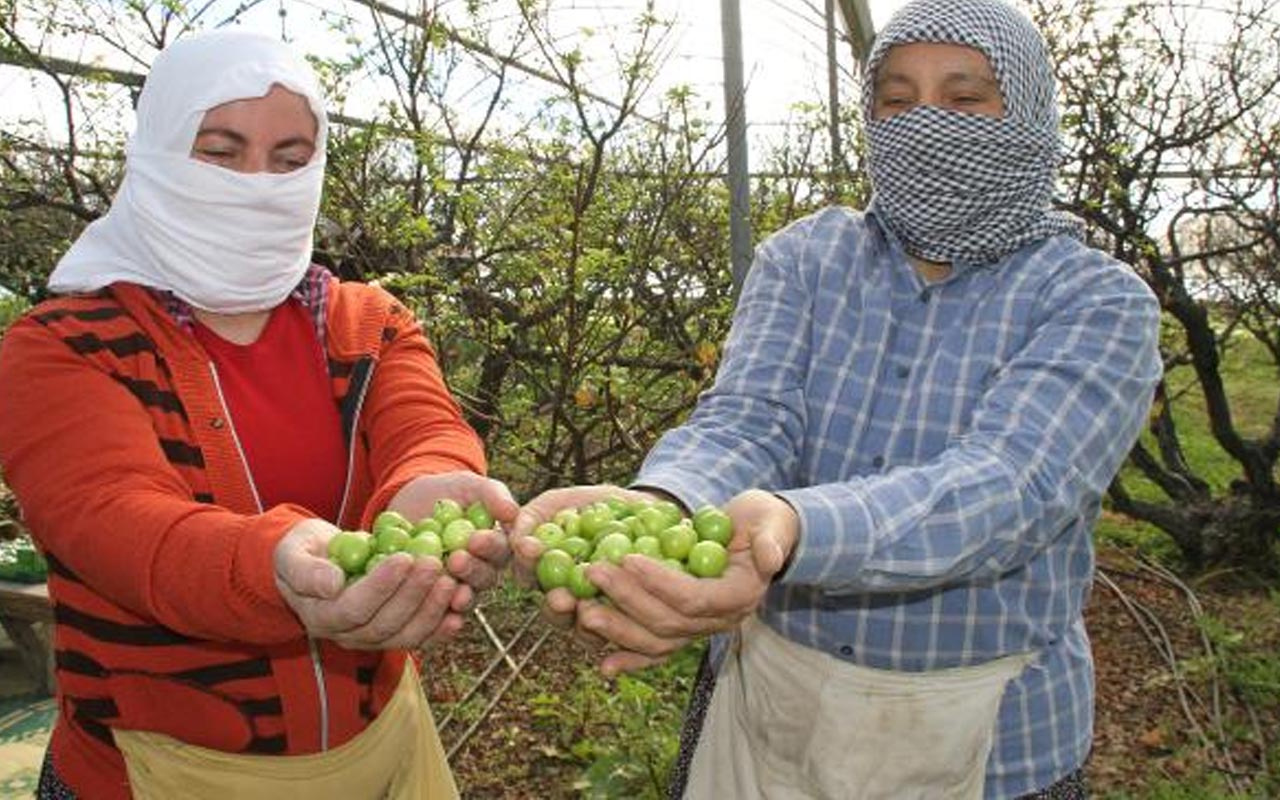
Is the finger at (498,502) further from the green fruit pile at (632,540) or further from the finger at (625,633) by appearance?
the finger at (625,633)

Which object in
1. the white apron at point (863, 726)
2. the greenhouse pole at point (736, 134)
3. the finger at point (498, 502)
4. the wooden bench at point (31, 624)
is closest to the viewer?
the white apron at point (863, 726)

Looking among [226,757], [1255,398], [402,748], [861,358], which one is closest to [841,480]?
[861,358]

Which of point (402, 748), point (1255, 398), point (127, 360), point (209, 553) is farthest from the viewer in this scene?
point (1255, 398)

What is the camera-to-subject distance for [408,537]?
1.74 m

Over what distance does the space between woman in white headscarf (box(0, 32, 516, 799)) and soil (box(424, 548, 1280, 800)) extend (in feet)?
7.13

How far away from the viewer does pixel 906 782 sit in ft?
5.94

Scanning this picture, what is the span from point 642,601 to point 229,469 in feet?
2.41

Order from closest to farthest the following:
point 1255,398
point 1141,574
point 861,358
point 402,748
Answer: point 861,358, point 402,748, point 1141,574, point 1255,398

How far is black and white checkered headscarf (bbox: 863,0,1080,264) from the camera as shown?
190 centimetres

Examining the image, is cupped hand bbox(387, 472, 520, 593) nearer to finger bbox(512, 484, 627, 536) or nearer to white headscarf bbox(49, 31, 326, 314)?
finger bbox(512, 484, 627, 536)

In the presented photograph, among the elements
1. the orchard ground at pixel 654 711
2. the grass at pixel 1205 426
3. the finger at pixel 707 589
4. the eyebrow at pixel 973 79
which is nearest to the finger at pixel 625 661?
the finger at pixel 707 589

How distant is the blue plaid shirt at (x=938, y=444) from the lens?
1638 millimetres

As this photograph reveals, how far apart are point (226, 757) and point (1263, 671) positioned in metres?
4.47

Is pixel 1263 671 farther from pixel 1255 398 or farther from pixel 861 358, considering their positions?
pixel 1255 398
